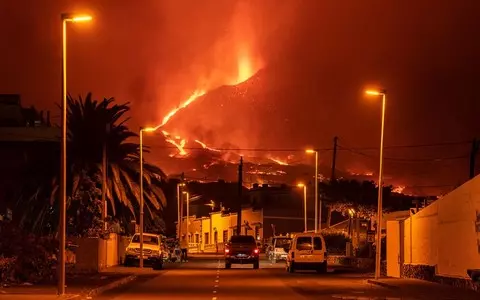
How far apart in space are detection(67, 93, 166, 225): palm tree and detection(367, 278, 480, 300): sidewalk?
74.3ft

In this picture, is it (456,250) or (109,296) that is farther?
(456,250)

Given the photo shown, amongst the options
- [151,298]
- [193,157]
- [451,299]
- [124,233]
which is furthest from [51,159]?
[193,157]

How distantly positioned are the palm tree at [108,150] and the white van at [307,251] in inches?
480

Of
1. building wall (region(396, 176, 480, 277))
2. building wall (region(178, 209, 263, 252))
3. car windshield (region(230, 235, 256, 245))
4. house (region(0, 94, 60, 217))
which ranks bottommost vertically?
building wall (region(178, 209, 263, 252))

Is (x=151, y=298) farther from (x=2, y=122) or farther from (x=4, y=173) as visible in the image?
(x=2, y=122)

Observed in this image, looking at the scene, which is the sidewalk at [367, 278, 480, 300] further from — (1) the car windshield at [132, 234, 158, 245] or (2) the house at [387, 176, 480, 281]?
(1) the car windshield at [132, 234, 158, 245]

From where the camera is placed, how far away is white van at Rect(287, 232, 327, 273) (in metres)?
48.3

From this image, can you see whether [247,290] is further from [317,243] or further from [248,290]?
[317,243]

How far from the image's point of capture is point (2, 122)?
79.6 meters

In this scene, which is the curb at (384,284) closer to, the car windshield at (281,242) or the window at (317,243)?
the window at (317,243)

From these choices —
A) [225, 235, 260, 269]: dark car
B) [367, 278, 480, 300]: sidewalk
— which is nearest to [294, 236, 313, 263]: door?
[225, 235, 260, 269]: dark car

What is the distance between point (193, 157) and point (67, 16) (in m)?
157

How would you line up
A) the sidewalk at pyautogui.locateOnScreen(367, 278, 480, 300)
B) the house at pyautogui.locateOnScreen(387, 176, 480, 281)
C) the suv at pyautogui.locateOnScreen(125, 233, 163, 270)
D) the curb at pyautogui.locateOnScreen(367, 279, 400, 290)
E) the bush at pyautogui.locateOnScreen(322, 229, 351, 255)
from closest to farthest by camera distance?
the sidewalk at pyautogui.locateOnScreen(367, 278, 480, 300)
the house at pyautogui.locateOnScreen(387, 176, 480, 281)
the curb at pyautogui.locateOnScreen(367, 279, 400, 290)
the suv at pyautogui.locateOnScreen(125, 233, 163, 270)
the bush at pyautogui.locateOnScreen(322, 229, 351, 255)

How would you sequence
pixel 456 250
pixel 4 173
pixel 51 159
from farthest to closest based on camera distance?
pixel 4 173 → pixel 51 159 → pixel 456 250
